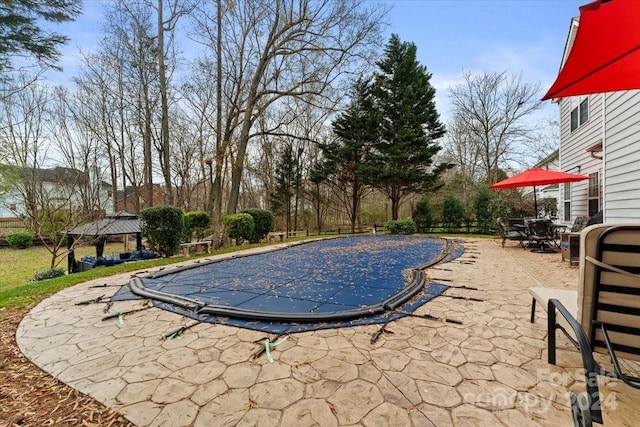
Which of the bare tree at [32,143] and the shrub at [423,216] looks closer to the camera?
the bare tree at [32,143]

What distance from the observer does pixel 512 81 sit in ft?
53.6

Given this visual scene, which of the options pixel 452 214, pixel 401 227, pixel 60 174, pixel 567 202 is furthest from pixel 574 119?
pixel 60 174

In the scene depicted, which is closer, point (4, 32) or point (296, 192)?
point (4, 32)

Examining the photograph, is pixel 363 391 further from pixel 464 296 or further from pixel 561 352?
pixel 464 296

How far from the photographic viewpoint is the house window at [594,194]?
6.75 metres

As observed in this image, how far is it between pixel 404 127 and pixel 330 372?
51.7 ft

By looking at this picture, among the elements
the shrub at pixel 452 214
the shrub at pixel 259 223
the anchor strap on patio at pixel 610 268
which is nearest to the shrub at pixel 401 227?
the shrub at pixel 452 214

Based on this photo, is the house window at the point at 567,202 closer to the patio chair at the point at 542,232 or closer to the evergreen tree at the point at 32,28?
the patio chair at the point at 542,232

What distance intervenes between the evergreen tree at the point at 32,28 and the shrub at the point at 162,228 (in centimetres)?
435

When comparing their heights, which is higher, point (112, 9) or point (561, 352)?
point (112, 9)

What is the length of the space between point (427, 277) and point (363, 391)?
3.30 m

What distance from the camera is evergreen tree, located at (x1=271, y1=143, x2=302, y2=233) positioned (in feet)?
57.5

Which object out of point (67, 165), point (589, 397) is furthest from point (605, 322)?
point (67, 165)

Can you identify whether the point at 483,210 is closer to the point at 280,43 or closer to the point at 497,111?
the point at 497,111
